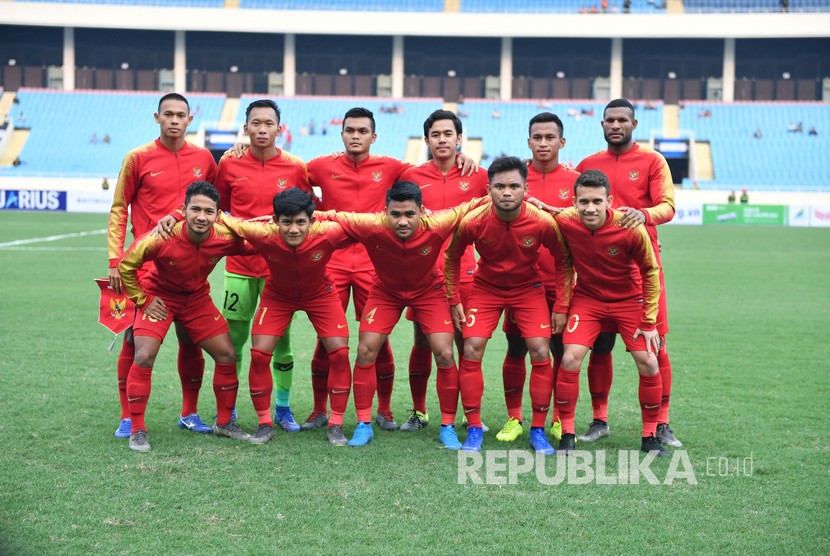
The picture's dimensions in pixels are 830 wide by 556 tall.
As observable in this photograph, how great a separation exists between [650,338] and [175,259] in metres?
3.11

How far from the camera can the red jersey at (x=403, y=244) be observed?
6000 millimetres

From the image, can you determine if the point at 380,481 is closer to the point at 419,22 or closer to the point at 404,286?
the point at 404,286

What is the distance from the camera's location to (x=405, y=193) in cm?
587

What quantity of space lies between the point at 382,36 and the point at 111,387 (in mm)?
47064

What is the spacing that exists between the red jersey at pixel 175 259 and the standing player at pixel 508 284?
1.54 meters

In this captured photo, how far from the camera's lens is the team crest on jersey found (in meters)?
6.50

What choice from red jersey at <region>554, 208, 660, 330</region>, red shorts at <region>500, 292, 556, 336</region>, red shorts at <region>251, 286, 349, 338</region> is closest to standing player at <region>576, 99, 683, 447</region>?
red jersey at <region>554, 208, 660, 330</region>

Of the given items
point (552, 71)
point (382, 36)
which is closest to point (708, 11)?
point (552, 71)

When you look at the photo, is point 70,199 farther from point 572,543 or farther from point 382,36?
point 572,543

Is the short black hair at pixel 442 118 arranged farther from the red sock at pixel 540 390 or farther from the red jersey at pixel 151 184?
the red sock at pixel 540 390

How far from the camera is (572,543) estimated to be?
4234 mm

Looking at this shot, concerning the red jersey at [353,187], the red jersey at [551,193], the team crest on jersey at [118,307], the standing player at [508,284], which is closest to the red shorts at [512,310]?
the standing player at [508,284]

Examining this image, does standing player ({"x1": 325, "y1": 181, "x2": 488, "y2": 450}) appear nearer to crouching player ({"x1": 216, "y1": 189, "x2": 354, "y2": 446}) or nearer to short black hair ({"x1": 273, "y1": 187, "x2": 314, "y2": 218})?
crouching player ({"x1": 216, "y1": 189, "x2": 354, "y2": 446})

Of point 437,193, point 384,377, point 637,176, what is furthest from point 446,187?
point 384,377
